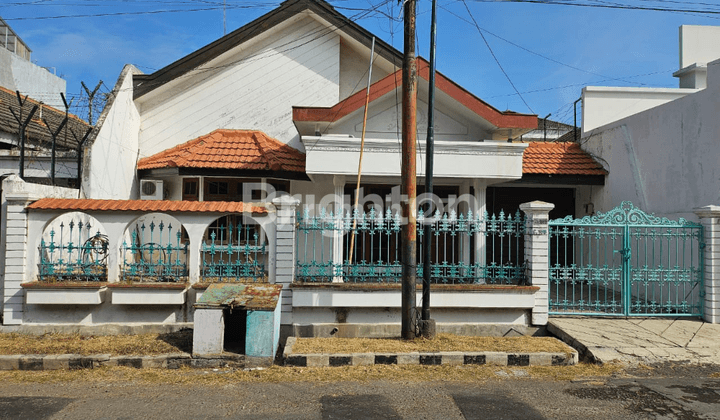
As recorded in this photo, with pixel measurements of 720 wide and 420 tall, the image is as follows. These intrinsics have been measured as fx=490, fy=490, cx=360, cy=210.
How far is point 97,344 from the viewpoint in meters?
6.81

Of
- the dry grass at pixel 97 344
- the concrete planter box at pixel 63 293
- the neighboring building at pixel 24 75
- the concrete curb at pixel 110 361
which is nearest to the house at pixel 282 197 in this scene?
the concrete planter box at pixel 63 293

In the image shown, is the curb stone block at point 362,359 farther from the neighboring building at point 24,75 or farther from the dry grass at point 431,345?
the neighboring building at point 24,75

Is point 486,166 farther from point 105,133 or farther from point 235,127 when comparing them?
point 105,133

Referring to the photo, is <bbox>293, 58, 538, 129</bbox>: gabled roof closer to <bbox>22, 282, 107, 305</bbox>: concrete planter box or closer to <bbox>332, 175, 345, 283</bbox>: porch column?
<bbox>332, 175, 345, 283</bbox>: porch column

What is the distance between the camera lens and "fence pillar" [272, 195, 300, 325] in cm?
769

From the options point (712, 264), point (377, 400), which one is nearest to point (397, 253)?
point (377, 400)

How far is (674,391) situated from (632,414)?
1068mm

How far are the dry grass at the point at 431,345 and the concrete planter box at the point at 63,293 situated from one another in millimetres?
3154

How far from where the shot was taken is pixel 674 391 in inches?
217

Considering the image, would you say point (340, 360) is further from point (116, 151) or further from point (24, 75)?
point (24, 75)

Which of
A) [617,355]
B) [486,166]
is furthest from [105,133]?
[617,355]

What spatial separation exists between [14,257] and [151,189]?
3.93m

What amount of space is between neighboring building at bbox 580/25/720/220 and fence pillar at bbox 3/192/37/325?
37.9 feet

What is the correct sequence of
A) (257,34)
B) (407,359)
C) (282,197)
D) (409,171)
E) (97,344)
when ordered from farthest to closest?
(257,34)
(282,197)
(409,171)
(97,344)
(407,359)
